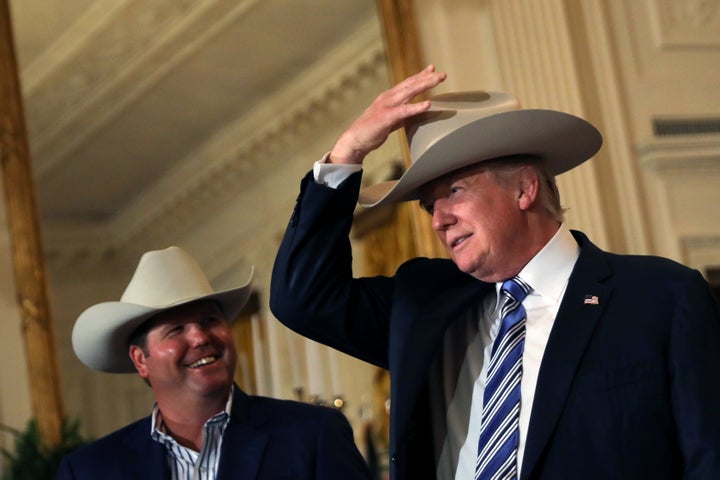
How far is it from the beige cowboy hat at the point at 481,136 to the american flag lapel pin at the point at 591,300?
29cm

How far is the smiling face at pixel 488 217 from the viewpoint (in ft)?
6.84

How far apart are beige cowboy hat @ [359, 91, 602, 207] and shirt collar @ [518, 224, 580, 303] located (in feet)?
0.56

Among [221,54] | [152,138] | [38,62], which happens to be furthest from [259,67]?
[38,62]

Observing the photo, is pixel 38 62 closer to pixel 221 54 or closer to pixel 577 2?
pixel 221 54

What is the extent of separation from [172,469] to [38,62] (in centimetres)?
175

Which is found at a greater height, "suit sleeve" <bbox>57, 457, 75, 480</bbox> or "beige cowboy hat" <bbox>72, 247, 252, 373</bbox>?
"beige cowboy hat" <bbox>72, 247, 252, 373</bbox>

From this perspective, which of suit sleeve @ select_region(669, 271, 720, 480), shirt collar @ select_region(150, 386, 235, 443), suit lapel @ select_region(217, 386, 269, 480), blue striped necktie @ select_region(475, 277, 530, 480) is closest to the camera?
suit sleeve @ select_region(669, 271, 720, 480)

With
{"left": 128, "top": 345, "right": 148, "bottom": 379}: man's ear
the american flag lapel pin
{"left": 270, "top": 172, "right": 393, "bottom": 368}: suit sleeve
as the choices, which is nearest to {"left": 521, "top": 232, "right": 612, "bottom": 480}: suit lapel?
the american flag lapel pin

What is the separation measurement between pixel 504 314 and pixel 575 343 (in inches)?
6.6

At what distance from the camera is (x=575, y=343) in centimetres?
199

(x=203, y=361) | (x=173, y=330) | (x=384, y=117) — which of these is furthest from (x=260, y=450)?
(x=384, y=117)

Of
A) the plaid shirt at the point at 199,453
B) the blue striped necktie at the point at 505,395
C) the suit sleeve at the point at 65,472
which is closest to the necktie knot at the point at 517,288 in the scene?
the blue striped necktie at the point at 505,395

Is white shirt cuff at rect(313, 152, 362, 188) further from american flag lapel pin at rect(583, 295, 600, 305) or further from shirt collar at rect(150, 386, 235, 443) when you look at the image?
shirt collar at rect(150, 386, 235, 443)

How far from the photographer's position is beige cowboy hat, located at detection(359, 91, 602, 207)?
6.87ft
